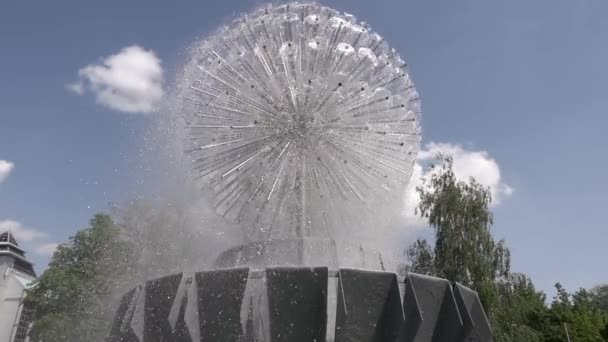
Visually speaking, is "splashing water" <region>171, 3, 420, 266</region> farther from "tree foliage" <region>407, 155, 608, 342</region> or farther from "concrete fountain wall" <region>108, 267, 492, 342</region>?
"tree foliage" <region>407, 155, 608, 342</region>

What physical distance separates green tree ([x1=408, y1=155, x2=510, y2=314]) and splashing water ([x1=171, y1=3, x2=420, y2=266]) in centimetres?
1185

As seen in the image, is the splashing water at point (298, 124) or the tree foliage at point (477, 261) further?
the tree foliage at point (477, 261)

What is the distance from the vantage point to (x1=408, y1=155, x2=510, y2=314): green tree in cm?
2261

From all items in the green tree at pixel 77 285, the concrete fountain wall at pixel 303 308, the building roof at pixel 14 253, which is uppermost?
the concrete fountain wall at pixel 303 308

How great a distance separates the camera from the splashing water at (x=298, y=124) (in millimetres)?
11258

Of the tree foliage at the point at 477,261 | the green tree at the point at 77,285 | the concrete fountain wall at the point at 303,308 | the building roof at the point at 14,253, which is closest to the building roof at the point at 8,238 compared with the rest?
the building roof at the point at 14,253

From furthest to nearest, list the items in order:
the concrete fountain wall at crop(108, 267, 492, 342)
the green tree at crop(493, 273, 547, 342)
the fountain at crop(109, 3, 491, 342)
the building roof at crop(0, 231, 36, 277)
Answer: the building roof at crop(0, 231, 36, 277) < the green tree at crop(493, 273, 547, 342) < the fountain at crop(109, 3, 491, 342) < the concrete fountain wall at crop(108, 267, 492, 342)

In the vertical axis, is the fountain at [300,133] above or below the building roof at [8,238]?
above

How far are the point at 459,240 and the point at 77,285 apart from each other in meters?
17.8

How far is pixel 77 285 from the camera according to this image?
23953 mm

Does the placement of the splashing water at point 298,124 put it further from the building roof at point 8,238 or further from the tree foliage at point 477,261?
the building roof at point 8,238

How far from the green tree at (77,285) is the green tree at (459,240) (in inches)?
540

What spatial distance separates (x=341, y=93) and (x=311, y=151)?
144cm

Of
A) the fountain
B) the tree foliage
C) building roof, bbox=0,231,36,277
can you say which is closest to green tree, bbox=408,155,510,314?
the tree foliage
